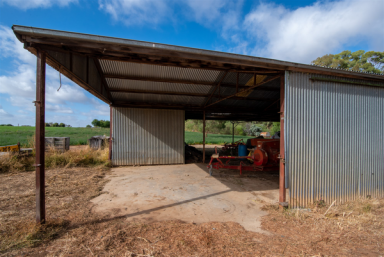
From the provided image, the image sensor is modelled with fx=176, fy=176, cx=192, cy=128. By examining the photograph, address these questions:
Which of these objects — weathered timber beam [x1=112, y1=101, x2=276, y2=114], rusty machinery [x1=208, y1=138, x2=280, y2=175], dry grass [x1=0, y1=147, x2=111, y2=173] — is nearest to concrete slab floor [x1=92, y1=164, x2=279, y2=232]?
rusty machinery [x1=208, y1=138, x2=280, y2=175]

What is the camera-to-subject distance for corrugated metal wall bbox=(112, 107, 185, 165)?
974 centimetres

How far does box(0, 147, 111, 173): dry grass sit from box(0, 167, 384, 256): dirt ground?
13.6 ft

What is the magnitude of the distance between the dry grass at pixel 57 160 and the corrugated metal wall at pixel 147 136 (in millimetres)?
982

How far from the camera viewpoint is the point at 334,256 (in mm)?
2709

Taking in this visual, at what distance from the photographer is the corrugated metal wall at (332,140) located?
14.7 ft

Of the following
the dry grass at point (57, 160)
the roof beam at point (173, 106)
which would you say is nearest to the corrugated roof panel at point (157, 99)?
the roof beam at point (173, 106)

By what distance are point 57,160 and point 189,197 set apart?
7449 mm

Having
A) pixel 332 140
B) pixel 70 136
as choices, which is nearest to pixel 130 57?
pixel 332 140

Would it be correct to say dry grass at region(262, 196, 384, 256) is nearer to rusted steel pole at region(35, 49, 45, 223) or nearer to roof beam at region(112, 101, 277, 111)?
rusted steel pole at region(35, 49, 45, 223)

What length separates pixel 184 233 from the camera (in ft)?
10.6

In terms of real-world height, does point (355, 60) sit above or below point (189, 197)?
above

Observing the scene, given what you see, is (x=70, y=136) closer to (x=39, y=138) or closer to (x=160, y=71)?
(x=160, y=71)

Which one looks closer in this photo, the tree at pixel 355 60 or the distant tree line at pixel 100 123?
the tree at pixel 355 60

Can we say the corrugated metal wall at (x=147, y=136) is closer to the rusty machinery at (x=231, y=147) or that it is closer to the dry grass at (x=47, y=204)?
the dry grass at (x=47, y=204)
